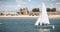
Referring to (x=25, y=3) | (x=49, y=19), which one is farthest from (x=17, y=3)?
(x=49, y=19)

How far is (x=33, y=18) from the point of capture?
81.3 inches

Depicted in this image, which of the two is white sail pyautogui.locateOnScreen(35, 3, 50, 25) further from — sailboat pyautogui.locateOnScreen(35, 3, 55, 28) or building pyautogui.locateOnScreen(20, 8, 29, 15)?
building pyautogui.locateOnScreen(20, 8, 29, 15)

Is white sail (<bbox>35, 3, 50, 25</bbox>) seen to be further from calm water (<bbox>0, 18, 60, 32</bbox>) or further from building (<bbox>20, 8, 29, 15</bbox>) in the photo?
building (<bbox>20, 8, 29, 15</bbox>)

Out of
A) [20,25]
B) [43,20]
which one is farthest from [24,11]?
[43,20]

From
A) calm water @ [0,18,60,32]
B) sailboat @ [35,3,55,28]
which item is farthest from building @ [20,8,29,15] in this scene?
sailboat @ [35,3,55,28]

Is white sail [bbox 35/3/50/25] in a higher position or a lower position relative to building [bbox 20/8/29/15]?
lower

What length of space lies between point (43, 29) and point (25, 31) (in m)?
0.28

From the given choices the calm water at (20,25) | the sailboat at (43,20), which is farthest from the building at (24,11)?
the sailboat at (43,20)

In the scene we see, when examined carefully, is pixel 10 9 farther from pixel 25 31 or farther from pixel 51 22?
pixel 51 22

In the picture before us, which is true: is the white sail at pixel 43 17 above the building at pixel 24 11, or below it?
below

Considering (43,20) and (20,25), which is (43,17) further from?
(20,25)

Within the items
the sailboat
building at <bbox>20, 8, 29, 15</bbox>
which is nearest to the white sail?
the sailboat

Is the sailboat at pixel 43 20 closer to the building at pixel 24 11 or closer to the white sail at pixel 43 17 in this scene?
the white sail at pixel 43 17

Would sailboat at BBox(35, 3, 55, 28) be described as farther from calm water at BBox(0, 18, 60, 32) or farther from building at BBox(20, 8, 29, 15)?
building at BBox(20, 8, 29, 15)
